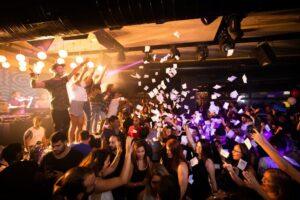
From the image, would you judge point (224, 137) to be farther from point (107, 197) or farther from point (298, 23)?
point (107, 197)

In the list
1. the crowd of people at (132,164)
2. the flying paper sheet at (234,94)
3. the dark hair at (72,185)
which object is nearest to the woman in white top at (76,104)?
the crowd of people at (132,164)

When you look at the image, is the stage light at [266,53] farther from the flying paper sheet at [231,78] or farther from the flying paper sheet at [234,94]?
the flying paper sheet at [234,94]

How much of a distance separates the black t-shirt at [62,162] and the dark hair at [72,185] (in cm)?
132

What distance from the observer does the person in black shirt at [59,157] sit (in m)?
3.44

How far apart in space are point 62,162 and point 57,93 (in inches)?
91.4

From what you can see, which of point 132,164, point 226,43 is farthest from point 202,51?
point 132,164

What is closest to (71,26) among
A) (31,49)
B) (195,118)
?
(31,49)

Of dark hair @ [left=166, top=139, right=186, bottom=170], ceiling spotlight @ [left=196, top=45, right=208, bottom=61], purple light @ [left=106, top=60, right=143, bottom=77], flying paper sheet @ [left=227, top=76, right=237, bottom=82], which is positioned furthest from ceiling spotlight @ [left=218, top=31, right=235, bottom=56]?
purple light @ [left=106, top=60, right=143, bottom=77]

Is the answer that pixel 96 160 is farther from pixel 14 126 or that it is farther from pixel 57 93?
pixel 14 126

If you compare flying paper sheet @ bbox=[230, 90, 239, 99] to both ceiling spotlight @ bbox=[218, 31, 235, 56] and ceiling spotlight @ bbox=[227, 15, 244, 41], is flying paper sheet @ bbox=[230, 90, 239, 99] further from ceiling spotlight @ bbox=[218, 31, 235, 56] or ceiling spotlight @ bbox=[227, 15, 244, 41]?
ceiling spotlight @ bbox=[227, 15, 244, 41]

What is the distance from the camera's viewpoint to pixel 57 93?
17.6 ft

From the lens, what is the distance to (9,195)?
259 centimetres

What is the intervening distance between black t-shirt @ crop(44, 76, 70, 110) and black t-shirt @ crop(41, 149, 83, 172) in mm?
1976

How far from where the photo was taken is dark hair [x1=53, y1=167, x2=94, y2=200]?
2053mm
